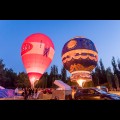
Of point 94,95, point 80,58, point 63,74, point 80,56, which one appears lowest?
point 94,95

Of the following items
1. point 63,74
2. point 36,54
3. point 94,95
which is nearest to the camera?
point 94,95

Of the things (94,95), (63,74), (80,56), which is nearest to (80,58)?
(80,56)

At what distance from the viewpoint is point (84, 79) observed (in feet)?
47.9

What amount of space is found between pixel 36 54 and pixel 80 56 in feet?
10.2

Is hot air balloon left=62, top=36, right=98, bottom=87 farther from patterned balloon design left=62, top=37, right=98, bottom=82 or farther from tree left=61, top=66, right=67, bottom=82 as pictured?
tree left=61, top=66, right=67, bottom=82

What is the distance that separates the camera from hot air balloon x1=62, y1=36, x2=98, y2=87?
14461 mm

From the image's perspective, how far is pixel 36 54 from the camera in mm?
13430

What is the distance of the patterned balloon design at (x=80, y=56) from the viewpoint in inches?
569

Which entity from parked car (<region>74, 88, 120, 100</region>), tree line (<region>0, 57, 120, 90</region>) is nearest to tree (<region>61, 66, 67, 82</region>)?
tree line (<region>0, 57, 120, 90</region>)

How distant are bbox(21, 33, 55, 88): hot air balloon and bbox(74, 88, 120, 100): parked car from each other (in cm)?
423

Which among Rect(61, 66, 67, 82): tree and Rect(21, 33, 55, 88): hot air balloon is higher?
Rect(21, 33, 55, 88): hot air balloon

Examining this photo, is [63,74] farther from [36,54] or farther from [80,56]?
[36,54]
